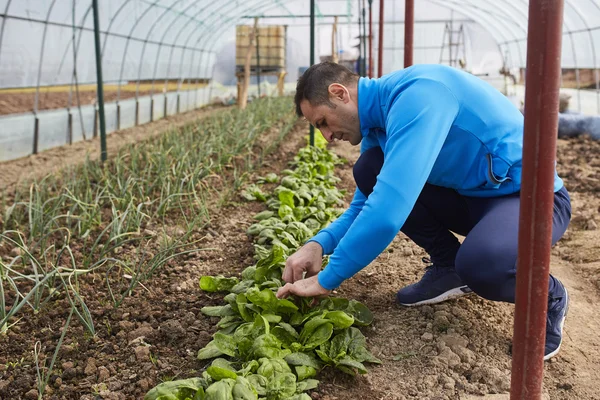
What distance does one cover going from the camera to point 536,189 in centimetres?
127

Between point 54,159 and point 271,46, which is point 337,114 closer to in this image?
point 54,159

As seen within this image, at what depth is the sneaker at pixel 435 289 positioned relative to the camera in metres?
2.38

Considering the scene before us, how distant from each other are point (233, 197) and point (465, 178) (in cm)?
226

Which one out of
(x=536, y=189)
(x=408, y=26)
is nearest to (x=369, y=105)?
(x=536, y=189)

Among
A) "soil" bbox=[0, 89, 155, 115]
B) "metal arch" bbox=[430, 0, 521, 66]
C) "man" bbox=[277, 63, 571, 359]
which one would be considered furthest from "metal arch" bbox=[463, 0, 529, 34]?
"man" bbox=[277, 63, 571, 359]

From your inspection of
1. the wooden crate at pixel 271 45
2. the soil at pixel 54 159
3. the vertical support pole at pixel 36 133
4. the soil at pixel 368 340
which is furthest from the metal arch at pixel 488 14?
the soil at pixel 368 340

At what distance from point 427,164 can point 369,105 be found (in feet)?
1.16

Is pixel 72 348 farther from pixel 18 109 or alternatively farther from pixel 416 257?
pixel 18 109

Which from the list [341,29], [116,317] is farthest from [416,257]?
[341,29]

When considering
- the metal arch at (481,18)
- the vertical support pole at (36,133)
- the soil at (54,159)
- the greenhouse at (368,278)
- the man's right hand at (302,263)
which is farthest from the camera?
the metal arch at (481,18)

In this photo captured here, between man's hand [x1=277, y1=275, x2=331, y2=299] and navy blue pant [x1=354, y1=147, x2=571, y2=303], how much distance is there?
49 cm

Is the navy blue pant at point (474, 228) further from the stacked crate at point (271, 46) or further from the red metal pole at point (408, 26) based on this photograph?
the stacked crate at point (271, 46)

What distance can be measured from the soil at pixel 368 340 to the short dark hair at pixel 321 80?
0.87m

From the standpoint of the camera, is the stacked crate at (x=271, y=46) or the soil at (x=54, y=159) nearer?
the soil at (x=54, y=159)
